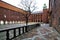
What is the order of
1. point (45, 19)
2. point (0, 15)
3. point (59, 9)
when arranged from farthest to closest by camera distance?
point (45, 19), point (0, 15), point (59, 9)

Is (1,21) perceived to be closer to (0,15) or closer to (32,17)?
(0,15)

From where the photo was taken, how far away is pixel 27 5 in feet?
107

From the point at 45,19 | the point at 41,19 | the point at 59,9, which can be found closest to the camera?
the point at 59,9

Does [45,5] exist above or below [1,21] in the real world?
above

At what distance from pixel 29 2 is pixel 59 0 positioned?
65.3 feet

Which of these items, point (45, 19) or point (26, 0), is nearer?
point (26, 0)

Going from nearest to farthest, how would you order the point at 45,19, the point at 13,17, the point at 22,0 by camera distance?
1. the point at 22,0
2. the point at 13,17
3. the point at 45,19

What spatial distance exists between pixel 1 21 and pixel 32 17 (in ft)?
101

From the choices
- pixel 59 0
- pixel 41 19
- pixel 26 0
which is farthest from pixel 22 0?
pixel 41 19

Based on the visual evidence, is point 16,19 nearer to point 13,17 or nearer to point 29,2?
point 13,17

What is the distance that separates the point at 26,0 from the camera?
1289 inches

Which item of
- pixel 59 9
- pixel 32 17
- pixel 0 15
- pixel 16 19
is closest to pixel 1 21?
pixel 0 15

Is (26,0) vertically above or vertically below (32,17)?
A: above

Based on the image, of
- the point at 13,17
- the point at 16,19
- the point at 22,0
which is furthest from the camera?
the point at 16,19
